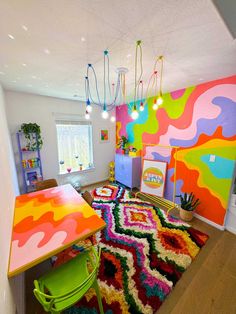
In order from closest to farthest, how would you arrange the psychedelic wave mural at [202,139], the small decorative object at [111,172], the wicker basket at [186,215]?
the psychedelic wave mural at [202,139] < the wicker basket at [186,215] < the small decorative object at [111,172]

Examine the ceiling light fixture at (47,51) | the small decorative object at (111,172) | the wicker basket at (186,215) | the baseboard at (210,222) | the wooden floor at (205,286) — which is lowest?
the wooden floor at (205,286)

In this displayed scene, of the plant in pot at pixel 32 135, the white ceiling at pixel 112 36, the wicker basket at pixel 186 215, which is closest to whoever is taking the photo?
the white ceiling at pixel 112 36

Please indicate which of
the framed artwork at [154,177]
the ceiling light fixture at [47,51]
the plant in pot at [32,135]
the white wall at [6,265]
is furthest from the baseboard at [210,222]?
the plant in pot at [32,135]

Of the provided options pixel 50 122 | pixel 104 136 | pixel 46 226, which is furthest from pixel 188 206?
pixel 50 122

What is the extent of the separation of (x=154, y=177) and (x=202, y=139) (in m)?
1.33

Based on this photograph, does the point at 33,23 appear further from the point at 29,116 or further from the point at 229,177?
the point at 229,177

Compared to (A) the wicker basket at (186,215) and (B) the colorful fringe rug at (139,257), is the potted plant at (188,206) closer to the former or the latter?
(A) the wicker basket at (186,215)

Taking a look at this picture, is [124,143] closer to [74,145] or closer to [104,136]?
[104,136]

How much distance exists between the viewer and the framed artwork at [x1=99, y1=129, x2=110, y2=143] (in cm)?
417

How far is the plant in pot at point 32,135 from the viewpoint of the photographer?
2759mm

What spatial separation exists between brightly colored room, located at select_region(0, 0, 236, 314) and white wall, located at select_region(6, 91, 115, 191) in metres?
0.03

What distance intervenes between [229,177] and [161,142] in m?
1.43

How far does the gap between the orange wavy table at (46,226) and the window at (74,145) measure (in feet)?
5.75

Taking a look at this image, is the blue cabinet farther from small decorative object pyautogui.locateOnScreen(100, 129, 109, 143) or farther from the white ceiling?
the white ceiling
